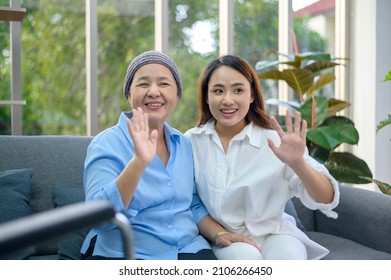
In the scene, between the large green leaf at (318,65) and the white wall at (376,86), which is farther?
the white wall at (376,86)

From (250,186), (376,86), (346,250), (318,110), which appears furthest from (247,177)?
(376,86)

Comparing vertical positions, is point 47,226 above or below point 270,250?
above

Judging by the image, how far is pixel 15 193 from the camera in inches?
73.9

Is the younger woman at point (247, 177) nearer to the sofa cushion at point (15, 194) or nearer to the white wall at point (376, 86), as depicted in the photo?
the sofa cushion at point (15, 194)

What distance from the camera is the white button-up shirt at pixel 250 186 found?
1701 mm

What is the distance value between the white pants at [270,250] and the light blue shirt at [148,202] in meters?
0.09

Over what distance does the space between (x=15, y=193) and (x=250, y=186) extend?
813 millimetres

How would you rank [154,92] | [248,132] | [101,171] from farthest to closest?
1. [248,132]
2. [154,92]
3. [101,171]

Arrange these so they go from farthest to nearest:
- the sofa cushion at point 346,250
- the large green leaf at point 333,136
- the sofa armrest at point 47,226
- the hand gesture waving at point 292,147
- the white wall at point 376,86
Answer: the white wall at point 376,86, the large green leaf at point 333,136, the sofa cushion at point 346,250, the hand gesture waving at point 292,147, the sofa armrest at point 47,226

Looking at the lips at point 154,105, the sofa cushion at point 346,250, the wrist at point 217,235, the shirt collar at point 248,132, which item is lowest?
the sofa cushion at point 346,250

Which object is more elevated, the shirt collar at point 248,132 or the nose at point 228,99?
the nose at point 228,99

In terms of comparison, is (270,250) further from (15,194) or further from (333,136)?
(333,136)

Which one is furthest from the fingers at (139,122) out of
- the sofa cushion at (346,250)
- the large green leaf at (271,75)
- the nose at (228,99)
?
the large green leaf at (271,75)

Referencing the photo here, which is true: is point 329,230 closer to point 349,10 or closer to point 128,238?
point 128,238
